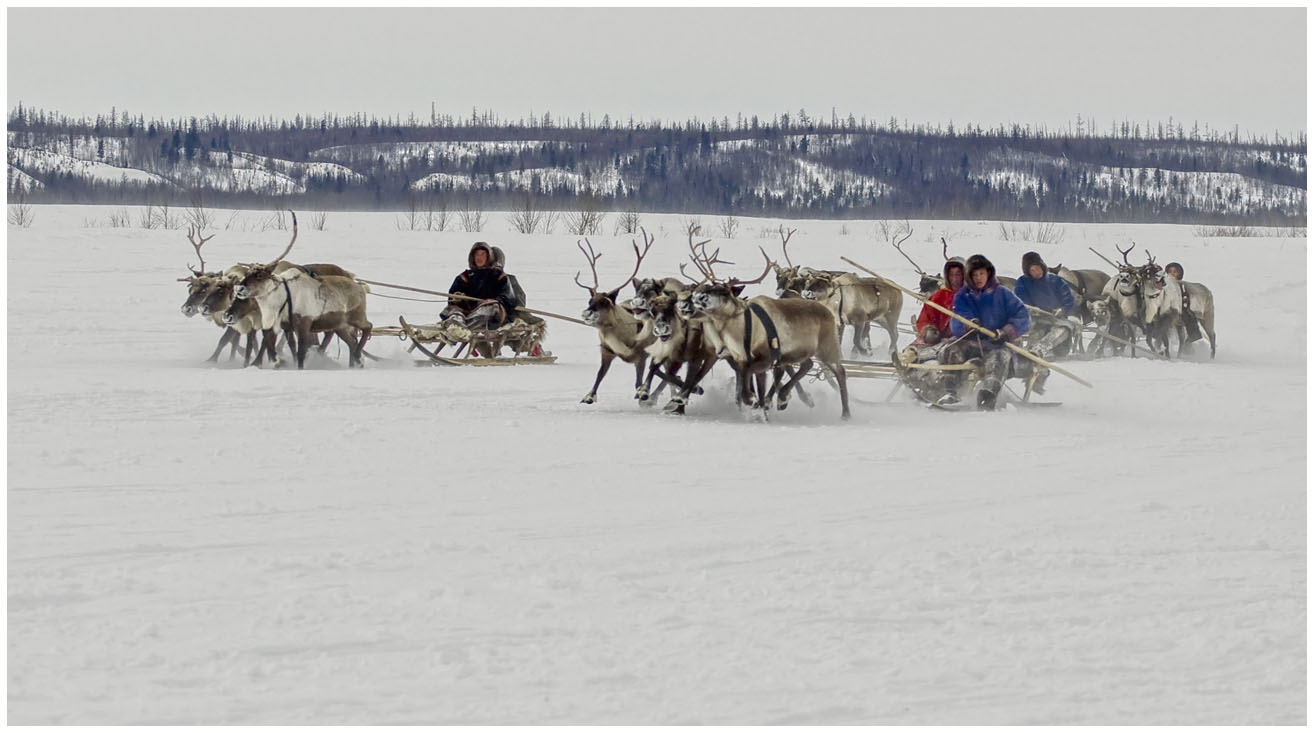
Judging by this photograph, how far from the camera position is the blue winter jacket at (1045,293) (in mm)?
16969

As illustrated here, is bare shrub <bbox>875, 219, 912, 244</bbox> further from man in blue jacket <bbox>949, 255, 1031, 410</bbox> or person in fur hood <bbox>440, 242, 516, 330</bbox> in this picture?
man in blue jacket <bbox>949, 255, 1031, 410</bbox>

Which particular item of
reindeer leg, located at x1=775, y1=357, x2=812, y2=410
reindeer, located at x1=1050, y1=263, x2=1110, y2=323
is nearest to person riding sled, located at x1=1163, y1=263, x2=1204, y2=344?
reindeer, located at x1=1050, y1=263, x2=1110, y2=323

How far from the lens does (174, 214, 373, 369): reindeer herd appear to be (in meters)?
14.3

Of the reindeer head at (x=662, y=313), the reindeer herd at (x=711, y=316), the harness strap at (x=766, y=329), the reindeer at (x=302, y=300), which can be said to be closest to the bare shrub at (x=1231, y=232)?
the reindeer herd at (x=711, y=316)

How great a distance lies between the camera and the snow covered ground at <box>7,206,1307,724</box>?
16.6ft

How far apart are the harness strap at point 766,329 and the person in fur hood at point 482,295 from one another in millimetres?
5169

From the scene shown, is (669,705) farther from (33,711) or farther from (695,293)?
(695,293)

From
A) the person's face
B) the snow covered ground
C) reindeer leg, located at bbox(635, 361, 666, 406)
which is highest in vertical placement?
the person's face

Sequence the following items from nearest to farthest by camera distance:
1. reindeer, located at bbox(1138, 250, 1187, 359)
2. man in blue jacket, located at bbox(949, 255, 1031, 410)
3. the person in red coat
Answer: man in blue jacket, located at bbox(949, 255, 1031, 410)
the person in red coat
reindeer, located at bbox(1138, 250, 1187, 359)

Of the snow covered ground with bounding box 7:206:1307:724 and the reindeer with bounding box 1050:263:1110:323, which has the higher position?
the reindeer with bounding box 1050:263:1110:323

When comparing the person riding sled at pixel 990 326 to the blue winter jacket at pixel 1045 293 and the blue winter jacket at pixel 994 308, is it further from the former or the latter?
the blue winter jacket at pixel 1045 293

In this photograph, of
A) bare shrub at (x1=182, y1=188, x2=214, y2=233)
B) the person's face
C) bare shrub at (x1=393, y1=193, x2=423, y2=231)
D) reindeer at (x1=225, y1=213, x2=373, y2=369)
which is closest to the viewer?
the person's face

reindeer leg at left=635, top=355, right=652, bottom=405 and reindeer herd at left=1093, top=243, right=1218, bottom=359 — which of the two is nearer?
reindeer leg at left=635, top=355, right=652, bottom=405

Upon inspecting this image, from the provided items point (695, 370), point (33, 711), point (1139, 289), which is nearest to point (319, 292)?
point (695, 370)
